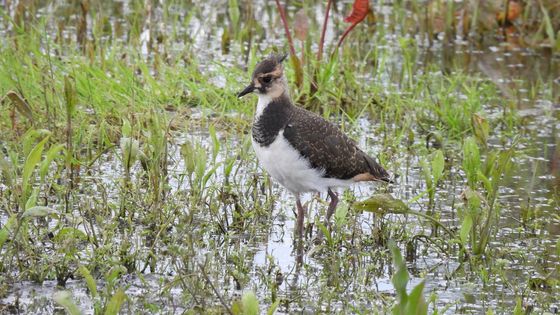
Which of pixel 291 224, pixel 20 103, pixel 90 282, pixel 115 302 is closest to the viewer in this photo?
pixel 115 302

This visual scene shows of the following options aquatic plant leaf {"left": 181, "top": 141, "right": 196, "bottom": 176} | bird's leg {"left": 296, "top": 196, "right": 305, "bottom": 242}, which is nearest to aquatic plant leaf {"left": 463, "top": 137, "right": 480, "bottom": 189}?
bird's leg {"left": 296, "top": 196, "right": 305, "bottom": 242}

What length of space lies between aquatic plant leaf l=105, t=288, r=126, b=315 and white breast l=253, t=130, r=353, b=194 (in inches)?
69.3

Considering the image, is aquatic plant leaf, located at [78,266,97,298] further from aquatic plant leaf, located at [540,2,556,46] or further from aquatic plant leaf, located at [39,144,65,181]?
aquatic plant leaf, located at [540,2,556,46]

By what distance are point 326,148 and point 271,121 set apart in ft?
1.19

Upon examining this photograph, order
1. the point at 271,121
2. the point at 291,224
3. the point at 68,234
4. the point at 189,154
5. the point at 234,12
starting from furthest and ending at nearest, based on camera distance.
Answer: the point at 234,12 < the point at 291,224 < the point at 189,154 < the point at 271,121 < the point at 68,234

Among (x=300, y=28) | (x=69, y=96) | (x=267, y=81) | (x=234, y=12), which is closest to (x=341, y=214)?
(x=267, y=81)

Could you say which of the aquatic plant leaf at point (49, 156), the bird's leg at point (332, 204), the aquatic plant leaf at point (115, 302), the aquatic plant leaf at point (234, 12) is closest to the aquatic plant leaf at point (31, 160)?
the aquatic plant leaf at point (49, 156)

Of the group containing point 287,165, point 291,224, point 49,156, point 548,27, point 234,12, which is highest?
point 49,156

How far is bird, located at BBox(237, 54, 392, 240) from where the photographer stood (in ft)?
20.5

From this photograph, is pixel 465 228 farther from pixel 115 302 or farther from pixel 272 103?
pixel 115 302

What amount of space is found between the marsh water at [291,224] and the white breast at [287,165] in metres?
0.27

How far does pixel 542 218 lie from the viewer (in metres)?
6.86

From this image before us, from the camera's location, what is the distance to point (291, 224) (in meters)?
6.77

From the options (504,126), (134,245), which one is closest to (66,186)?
(134,245)
